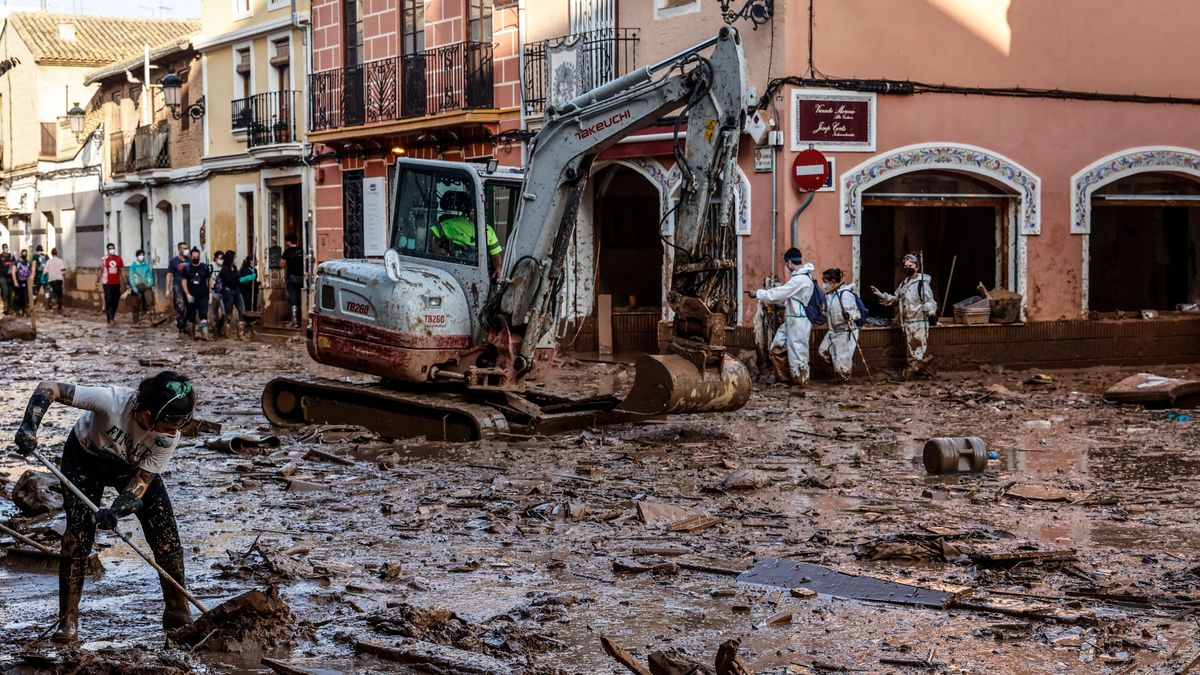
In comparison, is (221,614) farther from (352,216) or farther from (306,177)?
(306,177)

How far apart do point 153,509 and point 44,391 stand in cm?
85

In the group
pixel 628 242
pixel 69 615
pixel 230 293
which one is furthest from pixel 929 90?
pixel 69 615

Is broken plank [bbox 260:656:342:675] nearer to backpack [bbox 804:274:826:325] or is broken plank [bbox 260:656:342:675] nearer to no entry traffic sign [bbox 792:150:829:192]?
backpack [bbox 804:274:826:325]

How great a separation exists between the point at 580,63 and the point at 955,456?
12021 millimetres

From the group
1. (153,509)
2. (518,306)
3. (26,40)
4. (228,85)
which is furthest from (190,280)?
(26,40)

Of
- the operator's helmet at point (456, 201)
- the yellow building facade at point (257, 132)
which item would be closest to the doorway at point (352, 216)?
the yellow building facade at point (257, 132)

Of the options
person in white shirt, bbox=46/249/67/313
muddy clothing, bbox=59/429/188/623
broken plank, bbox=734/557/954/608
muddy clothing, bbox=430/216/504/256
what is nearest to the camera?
muddy clothing, bbox=59/429/188/623

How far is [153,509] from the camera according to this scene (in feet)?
23.1

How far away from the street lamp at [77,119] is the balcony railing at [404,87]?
16942mm

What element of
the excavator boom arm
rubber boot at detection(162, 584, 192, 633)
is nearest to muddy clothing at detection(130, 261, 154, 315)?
the excavator boom arm

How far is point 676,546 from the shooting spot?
8828 mm

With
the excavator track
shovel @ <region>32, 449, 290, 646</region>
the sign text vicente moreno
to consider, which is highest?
the sign text vicente moreno

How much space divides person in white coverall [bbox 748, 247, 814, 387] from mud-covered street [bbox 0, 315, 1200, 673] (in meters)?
2.52

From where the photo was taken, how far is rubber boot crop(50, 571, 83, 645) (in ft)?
22.2
